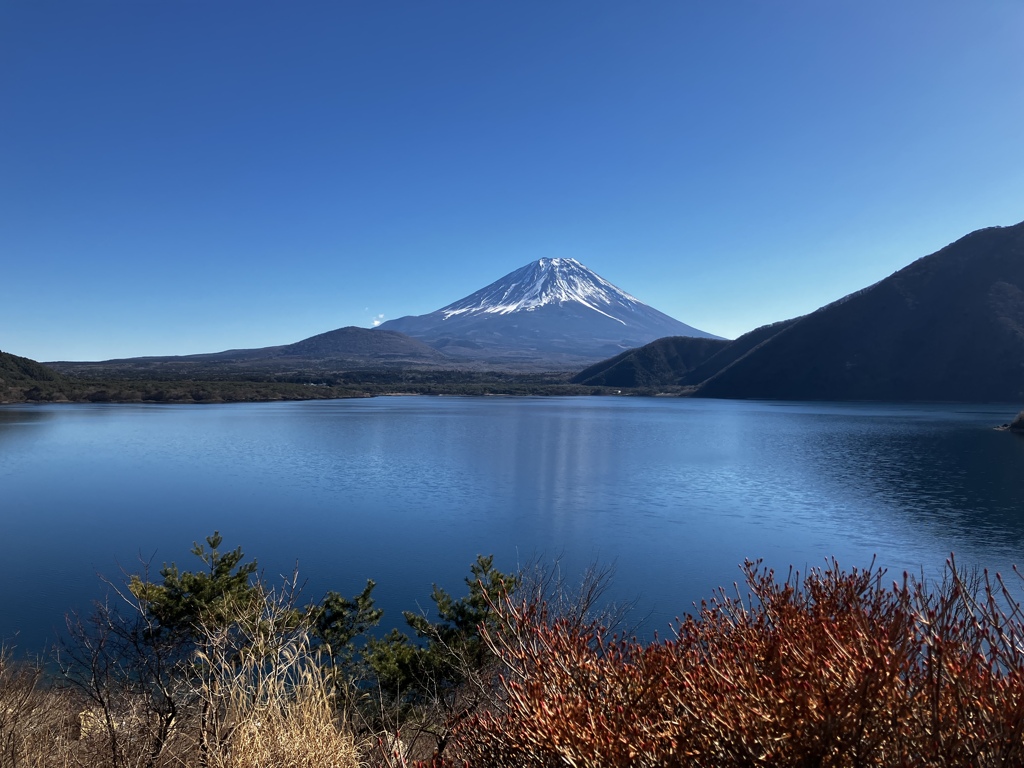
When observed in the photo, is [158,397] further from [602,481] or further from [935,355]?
[935,355]

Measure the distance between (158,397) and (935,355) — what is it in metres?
65.1

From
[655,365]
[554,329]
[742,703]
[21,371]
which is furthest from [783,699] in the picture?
[554,329]

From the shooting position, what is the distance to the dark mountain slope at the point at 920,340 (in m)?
52.8

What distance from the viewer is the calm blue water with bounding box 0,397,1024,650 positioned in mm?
9984

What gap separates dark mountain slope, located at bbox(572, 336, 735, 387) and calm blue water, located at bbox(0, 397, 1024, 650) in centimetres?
5480

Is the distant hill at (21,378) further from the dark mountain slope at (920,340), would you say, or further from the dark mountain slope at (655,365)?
the dark mountain slope at (920,340)

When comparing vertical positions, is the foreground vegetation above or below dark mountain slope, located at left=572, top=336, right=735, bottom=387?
below

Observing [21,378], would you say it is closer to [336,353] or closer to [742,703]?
[742,703]

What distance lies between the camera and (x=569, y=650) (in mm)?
1795

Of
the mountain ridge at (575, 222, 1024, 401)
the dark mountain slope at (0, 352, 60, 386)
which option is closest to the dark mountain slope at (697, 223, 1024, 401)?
the mountain ridge at (575, 222, 1024, 401)

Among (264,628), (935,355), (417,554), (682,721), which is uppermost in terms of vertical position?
(935,355)

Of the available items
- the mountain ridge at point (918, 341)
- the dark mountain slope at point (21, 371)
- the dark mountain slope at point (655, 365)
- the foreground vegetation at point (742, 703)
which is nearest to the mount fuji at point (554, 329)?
the dark mountain slope at point (655, 365)

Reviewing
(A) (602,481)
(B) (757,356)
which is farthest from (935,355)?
(A) (602,481)

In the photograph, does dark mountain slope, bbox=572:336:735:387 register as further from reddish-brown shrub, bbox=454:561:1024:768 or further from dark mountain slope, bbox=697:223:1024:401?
reddish-brown shrub, bbox=454:561:1024:768
